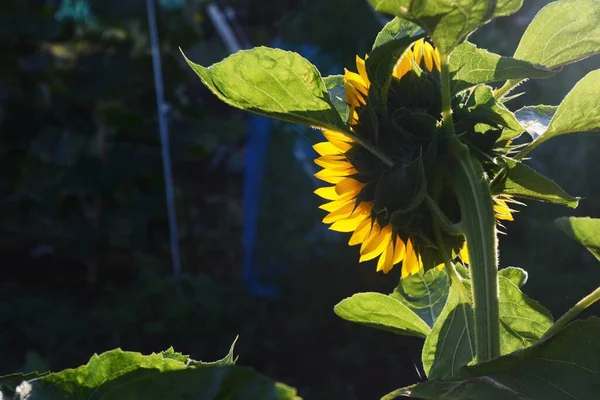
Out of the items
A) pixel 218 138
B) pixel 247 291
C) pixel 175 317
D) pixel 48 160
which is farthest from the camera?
pixel 218 138

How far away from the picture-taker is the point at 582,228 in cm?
27

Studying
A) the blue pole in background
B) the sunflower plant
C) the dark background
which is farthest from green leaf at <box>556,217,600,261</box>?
the blue pole in background

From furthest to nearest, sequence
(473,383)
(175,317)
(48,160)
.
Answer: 1. (48,160)
2. (175,317)
3. (473,383)

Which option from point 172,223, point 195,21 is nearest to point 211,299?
point 172,223

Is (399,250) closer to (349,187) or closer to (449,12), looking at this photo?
(349,187)

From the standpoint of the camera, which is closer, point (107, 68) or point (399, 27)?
point (399, 27)

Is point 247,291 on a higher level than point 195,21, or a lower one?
lower

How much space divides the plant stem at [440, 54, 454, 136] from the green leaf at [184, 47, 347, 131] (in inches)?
1.8

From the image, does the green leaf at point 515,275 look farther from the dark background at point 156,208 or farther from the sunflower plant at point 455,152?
the dark background at point 156,208

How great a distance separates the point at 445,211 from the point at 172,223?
2777 mm

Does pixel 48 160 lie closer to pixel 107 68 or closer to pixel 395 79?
pixel 107 68

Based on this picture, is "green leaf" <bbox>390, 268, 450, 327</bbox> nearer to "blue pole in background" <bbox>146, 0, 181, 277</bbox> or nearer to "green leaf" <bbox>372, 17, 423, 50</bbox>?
"green leaf" <bbox>372, 17, 423, 50</bbox>

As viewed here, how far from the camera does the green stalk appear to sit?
293 mm

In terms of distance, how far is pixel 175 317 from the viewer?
2402 millimetres
